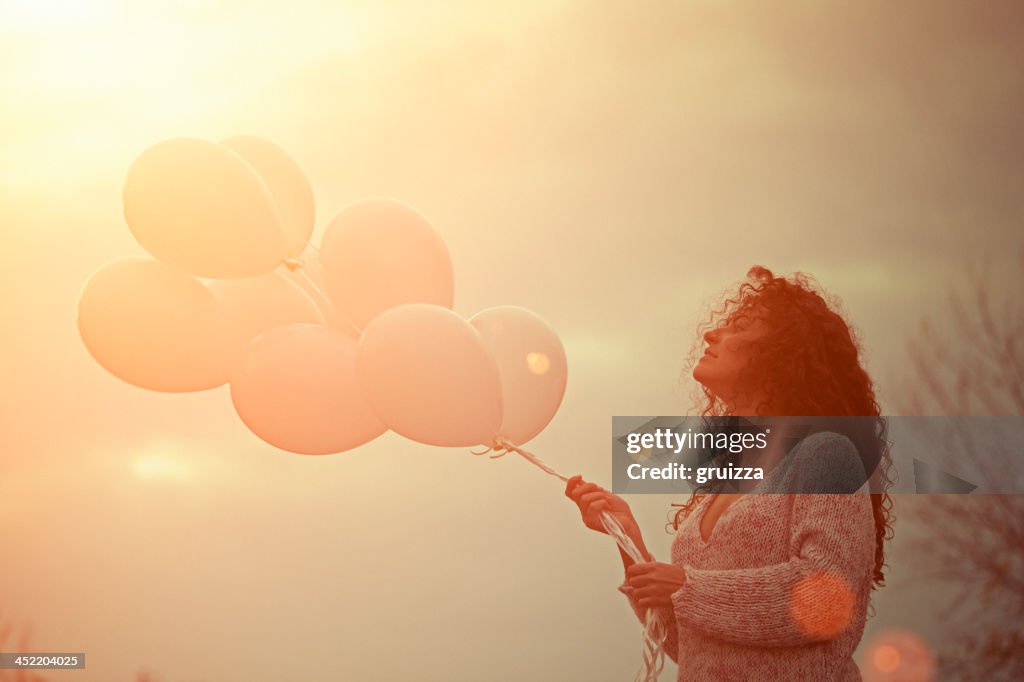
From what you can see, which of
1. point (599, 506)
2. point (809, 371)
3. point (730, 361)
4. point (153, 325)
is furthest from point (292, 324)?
point (809, 371)

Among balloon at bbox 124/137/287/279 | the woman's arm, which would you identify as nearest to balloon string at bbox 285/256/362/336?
balloon at bbox 124/137/287/279

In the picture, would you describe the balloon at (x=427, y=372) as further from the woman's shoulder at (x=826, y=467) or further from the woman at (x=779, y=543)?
the woman's shoulder at (x=826, y=467)

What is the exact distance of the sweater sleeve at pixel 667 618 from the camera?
4.41 feet

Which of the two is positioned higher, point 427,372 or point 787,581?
point 427,372

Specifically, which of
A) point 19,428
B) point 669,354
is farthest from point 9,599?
point 669,354

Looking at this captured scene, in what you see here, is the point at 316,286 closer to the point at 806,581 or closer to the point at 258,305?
the point at 258,305

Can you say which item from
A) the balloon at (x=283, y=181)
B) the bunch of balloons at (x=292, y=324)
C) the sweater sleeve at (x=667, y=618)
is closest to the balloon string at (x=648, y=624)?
the sweater sleeve at (x=667, y=618)

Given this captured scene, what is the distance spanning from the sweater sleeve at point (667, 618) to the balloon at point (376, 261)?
0.58 metres

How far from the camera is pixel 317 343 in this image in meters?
1.51

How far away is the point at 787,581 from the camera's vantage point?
1.22 meters

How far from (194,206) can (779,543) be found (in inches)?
Answer: 38.6

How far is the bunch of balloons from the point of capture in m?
1.45

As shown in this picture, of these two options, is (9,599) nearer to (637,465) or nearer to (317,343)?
(317,343)

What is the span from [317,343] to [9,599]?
1.31m
